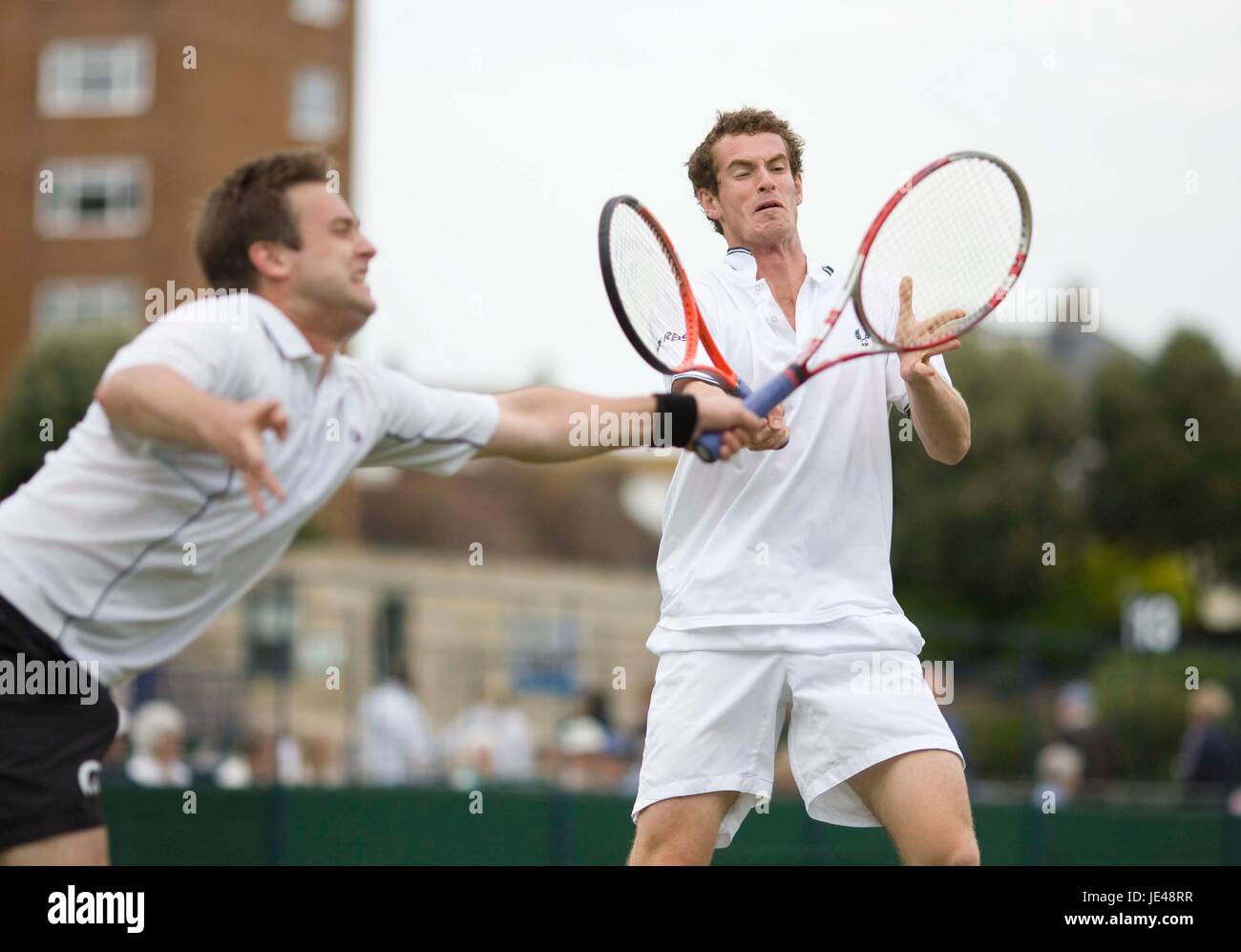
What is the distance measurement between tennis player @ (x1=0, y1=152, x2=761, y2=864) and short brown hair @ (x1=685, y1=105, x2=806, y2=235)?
1.49m

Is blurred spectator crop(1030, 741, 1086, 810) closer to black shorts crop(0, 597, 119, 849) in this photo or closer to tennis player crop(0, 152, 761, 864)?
tennis player crop(0, 152, 761, 864)

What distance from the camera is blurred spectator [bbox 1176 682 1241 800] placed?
16.0 m

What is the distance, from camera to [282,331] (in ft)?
15.6

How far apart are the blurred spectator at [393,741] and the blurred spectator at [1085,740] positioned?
659cm

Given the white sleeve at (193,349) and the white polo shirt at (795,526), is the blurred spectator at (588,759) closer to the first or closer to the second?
the white polo shirt at (795,526)

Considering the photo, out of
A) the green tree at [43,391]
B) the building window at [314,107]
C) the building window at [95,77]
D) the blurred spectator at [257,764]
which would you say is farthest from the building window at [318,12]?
the blurred spectator at [257,764]

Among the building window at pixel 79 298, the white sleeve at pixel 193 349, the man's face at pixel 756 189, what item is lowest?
the white sleeve at pixel 193 349

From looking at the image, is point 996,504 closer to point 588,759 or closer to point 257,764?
point 588,759

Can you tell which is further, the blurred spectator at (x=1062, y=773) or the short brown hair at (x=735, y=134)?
the blurred spectator at (x=1062, y=773)

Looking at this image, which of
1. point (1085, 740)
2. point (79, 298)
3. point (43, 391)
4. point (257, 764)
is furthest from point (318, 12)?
point (257, 764)

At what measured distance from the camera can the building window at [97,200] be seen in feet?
151
